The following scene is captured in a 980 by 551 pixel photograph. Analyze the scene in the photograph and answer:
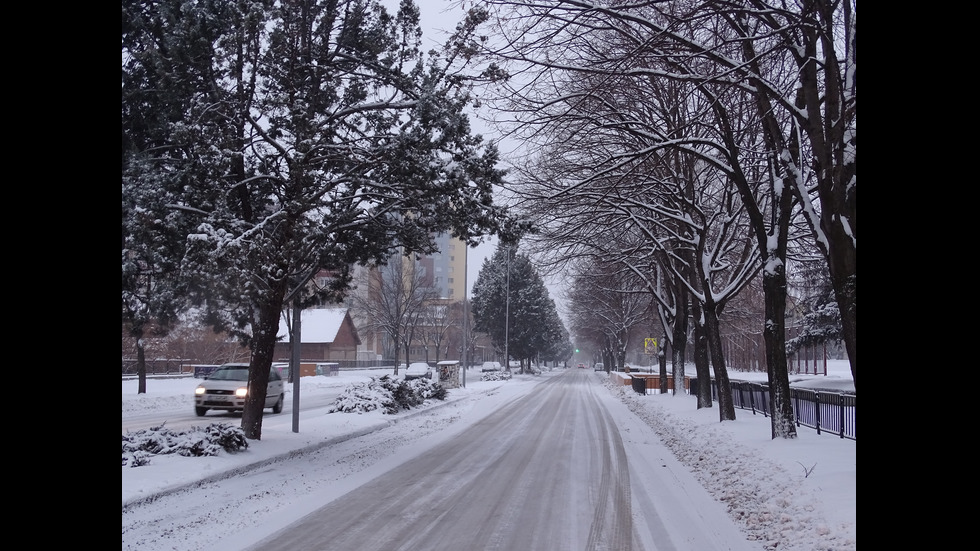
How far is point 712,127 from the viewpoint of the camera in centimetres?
1361

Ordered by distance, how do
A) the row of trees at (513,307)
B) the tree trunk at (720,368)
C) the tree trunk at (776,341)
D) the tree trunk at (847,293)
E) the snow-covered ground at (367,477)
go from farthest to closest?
the row of trees at (513,307), the tree trunk at (720,368), the tree trunk at (776,341), the tree trunk at (847,293), the snow-covered ground at (367,477)

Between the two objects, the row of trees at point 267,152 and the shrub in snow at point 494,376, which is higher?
the row of trees at point 267,152

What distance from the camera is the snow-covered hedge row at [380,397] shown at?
2245 cm

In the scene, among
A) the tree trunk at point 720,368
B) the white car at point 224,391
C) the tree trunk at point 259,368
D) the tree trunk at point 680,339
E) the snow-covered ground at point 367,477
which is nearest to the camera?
the snow-covered ground at point 367,477

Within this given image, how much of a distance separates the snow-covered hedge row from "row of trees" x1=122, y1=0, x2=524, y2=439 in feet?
26.7

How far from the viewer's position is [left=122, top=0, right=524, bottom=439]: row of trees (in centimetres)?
1226

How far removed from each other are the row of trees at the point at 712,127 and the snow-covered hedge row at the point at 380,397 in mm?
7295

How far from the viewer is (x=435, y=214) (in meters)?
13.2

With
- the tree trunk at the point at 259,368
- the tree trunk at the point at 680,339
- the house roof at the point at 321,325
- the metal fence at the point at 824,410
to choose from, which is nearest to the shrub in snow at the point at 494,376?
the house roof at the point at 321,325

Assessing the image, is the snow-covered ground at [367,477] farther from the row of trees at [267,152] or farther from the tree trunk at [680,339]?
the tree trunk at [680,339]

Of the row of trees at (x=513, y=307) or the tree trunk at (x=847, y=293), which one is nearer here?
the tree trunk at (x=847, y=293)
